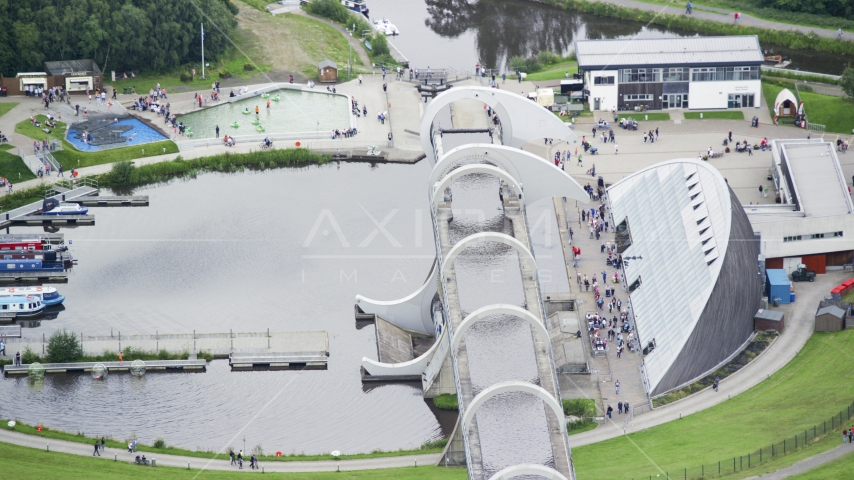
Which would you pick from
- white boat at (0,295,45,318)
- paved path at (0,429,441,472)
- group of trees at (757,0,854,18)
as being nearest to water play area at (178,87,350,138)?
white boat at (0,295,45,318)

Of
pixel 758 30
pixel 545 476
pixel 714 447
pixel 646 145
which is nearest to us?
pixel 545 476

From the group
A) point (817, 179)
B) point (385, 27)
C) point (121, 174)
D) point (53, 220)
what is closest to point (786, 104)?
point (817, 179)

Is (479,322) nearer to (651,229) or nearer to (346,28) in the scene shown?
(651,229)

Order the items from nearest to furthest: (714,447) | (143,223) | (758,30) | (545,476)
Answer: (545,476) → (714,447) → (143,223) → (758,30)

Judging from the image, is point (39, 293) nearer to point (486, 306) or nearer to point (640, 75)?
point (486, 306)

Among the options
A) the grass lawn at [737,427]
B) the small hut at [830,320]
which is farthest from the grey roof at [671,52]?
the grass lawn at [737,427]

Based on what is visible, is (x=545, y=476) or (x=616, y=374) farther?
(x=616, y=374)

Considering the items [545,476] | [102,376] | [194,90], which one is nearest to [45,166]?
[194,90]
